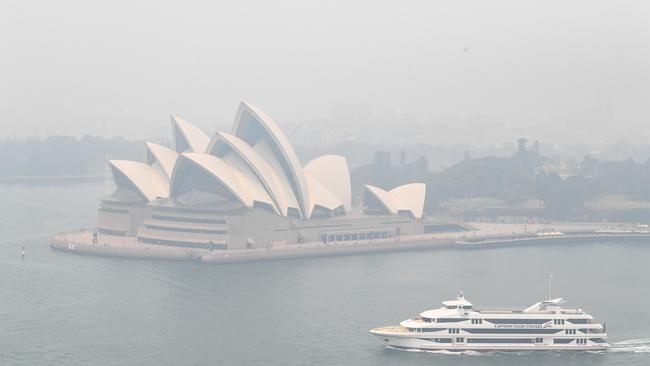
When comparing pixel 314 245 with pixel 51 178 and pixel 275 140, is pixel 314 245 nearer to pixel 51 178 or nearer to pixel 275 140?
pixel 275 140

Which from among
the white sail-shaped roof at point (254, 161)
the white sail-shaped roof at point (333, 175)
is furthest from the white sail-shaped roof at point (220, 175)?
the white sail-shaped roof at point (333, 175)

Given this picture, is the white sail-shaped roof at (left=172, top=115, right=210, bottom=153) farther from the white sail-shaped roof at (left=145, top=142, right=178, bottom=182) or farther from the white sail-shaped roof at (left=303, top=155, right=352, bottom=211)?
the white sail-shaped roof at (left=303, top=155, right=352, bottom=211)

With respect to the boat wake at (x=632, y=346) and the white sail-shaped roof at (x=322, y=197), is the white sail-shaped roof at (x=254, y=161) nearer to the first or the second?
the white sail-shaped roof at (x=322, y=197)

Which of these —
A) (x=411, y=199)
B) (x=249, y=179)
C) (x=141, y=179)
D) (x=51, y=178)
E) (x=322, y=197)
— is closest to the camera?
(x=249, y=179)

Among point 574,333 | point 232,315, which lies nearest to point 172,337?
point 232,315

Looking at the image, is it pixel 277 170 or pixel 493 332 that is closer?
pixel 493 332

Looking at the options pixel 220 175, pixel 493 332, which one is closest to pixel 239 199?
pixel 220 175

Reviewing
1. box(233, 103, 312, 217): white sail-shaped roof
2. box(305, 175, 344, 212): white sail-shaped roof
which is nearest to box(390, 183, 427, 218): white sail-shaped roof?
box(305, 175, 344, 212): white sail-shaped roof
